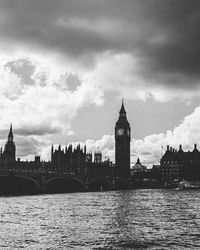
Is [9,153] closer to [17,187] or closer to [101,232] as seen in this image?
[17,187]

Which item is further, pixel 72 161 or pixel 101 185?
pixel 72 161

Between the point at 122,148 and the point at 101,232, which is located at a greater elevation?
the point at 122,148

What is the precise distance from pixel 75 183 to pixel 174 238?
9153cm

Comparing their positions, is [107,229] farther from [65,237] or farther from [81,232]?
[65,237]

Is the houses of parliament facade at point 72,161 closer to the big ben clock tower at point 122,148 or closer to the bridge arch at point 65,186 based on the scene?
the big ben clock tower at point 122,148

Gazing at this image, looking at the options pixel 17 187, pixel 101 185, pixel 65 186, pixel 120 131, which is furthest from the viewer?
pixel 120 131

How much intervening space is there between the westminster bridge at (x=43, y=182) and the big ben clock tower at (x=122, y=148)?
42.5 metres

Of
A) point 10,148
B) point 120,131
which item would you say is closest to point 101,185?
point 10,148

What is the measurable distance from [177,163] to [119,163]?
25.4 meters

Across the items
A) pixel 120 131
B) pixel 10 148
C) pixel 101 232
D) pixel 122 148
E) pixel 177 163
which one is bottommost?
pixel 101 232

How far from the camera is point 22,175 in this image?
274 ft

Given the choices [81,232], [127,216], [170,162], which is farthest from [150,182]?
[81,232]

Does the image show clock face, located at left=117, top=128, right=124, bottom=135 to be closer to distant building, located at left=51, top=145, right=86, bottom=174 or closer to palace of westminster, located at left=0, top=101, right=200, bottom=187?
palace of westminster, located at left=0, top=101, right=200, bottom=187

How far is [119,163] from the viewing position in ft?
611
